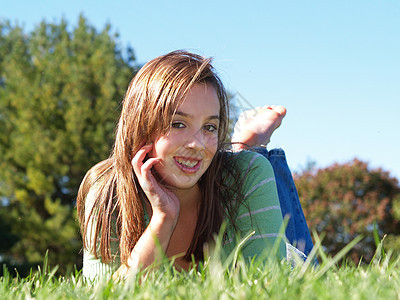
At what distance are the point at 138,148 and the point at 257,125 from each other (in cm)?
150

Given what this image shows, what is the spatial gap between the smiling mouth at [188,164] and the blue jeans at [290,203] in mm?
1194

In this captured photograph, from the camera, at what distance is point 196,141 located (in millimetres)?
2812

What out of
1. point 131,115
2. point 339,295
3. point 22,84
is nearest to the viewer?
point 339,295

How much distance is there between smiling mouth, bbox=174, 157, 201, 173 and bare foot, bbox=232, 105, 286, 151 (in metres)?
1.25

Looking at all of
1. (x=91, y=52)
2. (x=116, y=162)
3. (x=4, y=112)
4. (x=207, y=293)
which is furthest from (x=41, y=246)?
(x=207, y=293)

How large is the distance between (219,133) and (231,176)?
33 centimetres

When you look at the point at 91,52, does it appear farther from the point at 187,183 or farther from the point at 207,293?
the point at 207,293

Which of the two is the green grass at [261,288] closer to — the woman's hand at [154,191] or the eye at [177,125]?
the woman's hand at [154,191]

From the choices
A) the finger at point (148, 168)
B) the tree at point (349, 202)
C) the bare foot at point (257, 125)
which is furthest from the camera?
the tree at point (349, 202)

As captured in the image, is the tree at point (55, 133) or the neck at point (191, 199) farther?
the tree at point (55, 133)

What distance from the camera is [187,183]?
2.91m

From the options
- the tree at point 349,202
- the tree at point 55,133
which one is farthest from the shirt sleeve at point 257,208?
the tree at point 349,202

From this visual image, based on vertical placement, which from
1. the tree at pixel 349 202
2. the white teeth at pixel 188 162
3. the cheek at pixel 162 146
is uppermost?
the cheek at pixel 162 146

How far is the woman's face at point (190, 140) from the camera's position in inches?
112
